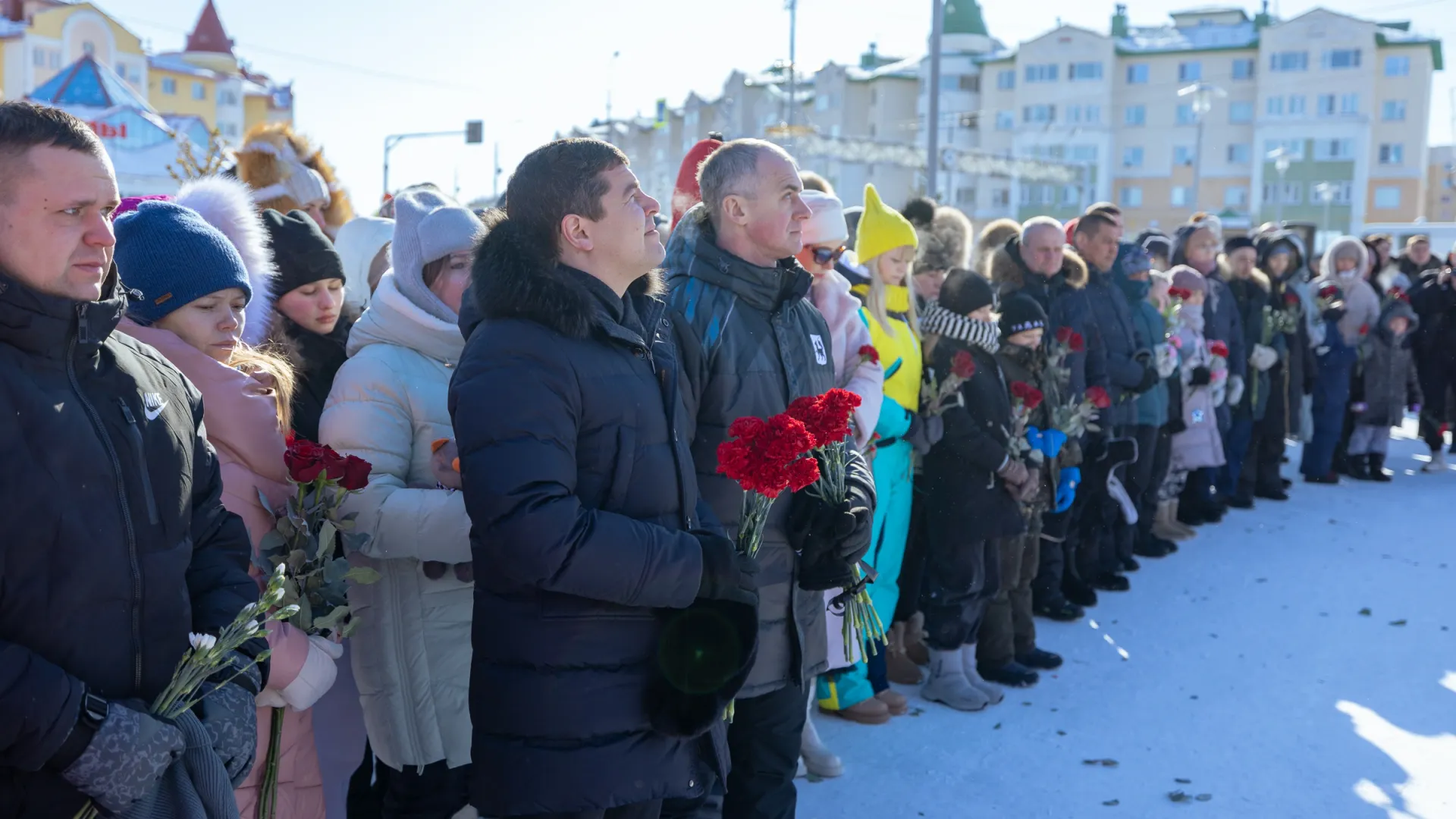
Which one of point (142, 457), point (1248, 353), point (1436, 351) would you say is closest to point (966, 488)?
point (142, 457)

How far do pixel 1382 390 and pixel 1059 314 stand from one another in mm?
5912

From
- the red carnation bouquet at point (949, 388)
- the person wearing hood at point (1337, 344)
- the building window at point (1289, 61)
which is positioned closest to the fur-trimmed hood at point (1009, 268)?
the red carnation bouquet at point (949, 388)

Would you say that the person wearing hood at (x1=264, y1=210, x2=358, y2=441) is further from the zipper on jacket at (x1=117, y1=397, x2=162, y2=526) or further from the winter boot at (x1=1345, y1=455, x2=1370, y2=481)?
the winter boot at (x1=1345, y1=455, x2=1370, y2=481)

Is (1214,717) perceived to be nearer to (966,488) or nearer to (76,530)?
(966,488)

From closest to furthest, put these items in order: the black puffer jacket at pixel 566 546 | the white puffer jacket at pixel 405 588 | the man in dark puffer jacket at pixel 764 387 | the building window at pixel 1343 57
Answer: the black puffer jacket at pixel 566 546 < the white puffer jacket at pixel 405 588 < the man in dark puffer jacket at pixel 764 387 < the building window at pixel 1343 57

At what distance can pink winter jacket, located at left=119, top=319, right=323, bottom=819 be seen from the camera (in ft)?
8.46

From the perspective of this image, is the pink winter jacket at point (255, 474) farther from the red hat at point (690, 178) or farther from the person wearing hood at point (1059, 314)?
the person wearing hood at point (1059, 314)

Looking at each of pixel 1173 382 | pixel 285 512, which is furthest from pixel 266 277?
pixel 1173 382

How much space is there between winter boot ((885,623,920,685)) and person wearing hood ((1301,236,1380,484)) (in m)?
6.72

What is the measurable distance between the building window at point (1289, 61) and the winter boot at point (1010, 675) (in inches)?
2406

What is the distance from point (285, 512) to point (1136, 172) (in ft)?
210

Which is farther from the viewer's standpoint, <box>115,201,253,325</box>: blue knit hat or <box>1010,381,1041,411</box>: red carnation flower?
<box>1010,381,1041,411</box>: red carnation flower

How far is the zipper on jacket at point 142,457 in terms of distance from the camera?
2.00m

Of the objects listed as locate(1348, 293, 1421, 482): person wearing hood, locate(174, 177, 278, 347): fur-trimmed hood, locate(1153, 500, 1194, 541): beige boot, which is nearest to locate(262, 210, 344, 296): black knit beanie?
locate(174, 177, 278, 347): fur-trimmed hood
